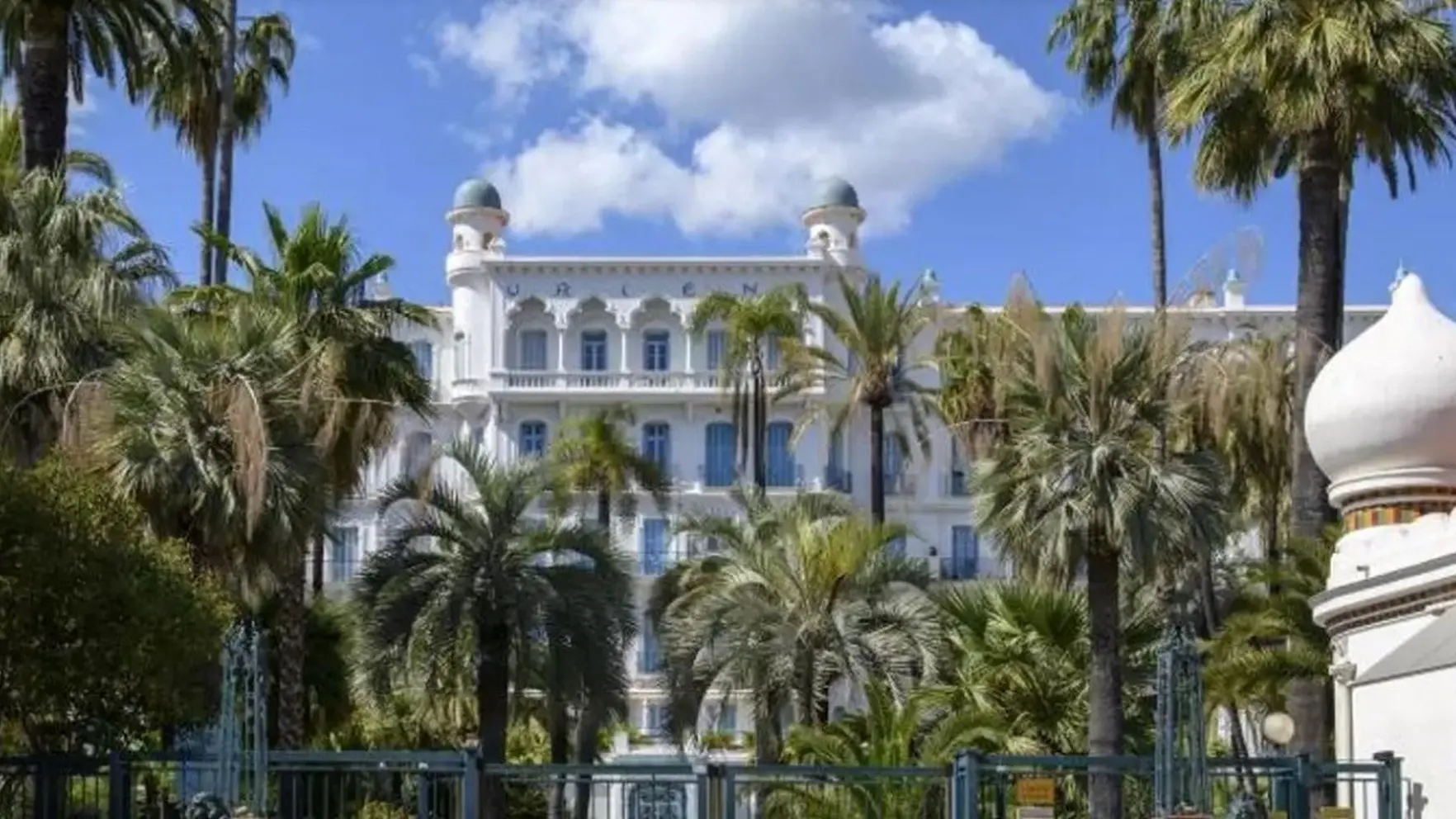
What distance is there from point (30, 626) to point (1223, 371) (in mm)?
20945

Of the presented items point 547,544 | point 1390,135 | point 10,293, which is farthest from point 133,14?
point 1390,135

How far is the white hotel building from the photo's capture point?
61.7 m

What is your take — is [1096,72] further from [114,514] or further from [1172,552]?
[114,514]

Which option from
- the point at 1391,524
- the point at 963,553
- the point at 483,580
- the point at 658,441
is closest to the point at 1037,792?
the point at 1391,524

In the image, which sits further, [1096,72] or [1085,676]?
[1096,72]

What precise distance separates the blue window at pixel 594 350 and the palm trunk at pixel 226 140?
22.8 m

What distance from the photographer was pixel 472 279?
2459 inches

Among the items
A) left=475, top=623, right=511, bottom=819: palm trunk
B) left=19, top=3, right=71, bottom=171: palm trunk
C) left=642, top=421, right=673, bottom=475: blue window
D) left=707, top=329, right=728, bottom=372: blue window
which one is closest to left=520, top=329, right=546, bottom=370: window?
left=642, top=421, right=673, bottom=475: blue window

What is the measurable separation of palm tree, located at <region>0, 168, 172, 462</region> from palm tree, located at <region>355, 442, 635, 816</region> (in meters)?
5.10

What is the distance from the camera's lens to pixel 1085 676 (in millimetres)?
Answer: 28125

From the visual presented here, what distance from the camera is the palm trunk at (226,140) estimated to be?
38.2m

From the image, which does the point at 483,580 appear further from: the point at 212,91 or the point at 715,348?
the point at 715,348

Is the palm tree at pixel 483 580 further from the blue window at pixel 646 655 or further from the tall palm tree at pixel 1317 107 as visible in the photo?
the blue window at pixel 646 655

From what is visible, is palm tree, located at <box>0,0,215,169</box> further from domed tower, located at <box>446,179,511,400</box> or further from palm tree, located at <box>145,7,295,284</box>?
Answer: domed tower, located at <box>446,179,511,400</box>
